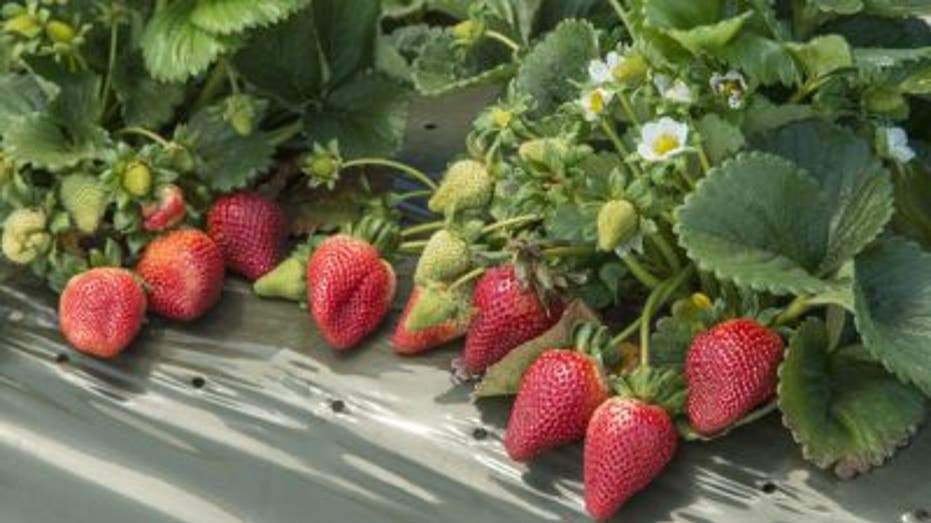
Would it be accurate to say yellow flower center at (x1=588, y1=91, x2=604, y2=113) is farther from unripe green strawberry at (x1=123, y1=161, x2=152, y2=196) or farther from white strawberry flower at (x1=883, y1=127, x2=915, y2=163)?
unripe green strawberry at (x1=123, y1=161, x2=152, y2=196)

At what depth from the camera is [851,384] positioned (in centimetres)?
127

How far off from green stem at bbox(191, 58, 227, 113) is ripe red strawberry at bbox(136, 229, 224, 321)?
15 centimetres

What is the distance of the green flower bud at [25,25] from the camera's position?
1511 mm

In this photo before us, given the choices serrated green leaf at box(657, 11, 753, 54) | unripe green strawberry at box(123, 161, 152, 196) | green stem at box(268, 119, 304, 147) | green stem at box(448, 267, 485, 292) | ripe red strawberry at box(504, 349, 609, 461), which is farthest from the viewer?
green stem at box(268, 119, 304, 147)

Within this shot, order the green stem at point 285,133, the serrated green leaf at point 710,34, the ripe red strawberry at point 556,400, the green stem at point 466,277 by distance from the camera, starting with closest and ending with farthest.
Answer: the serrated green leaf at point 710,34 < the ripe red strawberry at point 556,400 < the green stem at point 466,277 < the green stem at point 285,133

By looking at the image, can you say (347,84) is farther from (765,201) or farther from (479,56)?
(765,201)

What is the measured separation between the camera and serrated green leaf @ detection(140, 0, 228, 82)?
4.79 feet

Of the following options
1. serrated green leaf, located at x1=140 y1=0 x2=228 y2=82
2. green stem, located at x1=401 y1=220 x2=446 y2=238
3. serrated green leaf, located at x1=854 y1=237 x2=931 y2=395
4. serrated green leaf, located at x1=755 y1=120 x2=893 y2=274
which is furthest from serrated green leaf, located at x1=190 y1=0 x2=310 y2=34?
serrated green leaf, located at x1=854 y1=237 x2=931 y2=395

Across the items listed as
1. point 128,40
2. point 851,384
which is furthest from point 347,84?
point 851,384

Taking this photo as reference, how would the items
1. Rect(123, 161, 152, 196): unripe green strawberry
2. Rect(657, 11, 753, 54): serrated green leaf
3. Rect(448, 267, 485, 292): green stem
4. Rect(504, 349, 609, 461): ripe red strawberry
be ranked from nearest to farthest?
Rect(657, 11, 753, 54): serrated green leaf < Rect(504, 349, 609, 461): ripe red strawberry < Rect(448, 267, 485, 292): green stem < Rect(123, 161, 152, 196): unripe green strawberry

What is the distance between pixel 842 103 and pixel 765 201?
13 centimetres

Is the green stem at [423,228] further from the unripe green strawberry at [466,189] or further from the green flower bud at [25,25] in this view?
the green flower bud at [25,25]

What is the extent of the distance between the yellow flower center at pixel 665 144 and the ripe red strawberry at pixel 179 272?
453 millimetres

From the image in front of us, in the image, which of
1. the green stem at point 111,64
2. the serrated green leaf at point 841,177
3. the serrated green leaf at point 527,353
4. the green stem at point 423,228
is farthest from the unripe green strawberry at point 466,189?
the green stem at point 111,64
